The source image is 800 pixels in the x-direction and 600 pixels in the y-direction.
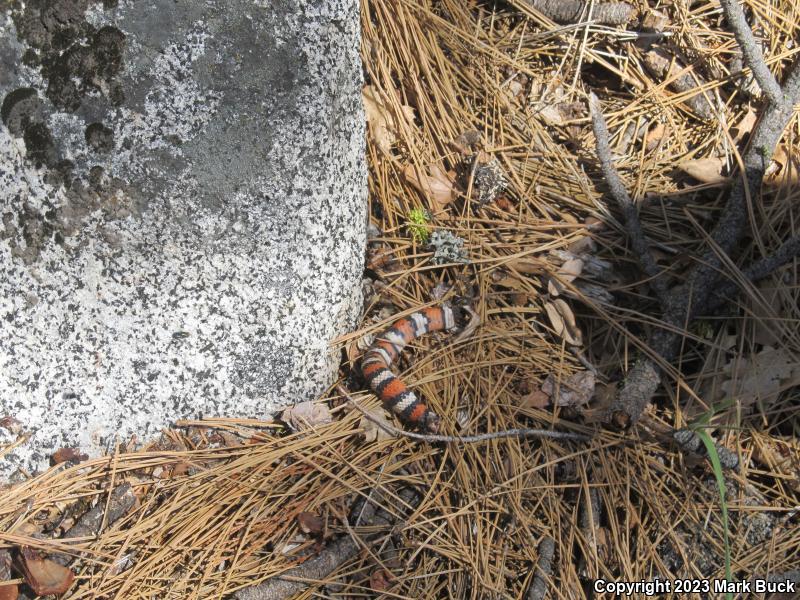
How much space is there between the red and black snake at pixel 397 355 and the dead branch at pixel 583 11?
1461 mm

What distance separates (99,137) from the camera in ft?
6.06

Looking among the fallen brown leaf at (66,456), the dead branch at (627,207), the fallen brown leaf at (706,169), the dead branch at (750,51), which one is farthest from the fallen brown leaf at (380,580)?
the dead branch at (750,51)

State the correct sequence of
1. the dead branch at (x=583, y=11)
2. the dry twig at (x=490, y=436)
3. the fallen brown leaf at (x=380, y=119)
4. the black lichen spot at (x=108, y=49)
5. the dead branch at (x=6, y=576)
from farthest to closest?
1. the dead branch at (x=583, y=11)
2. the fallen brown leaf at (x=380, y=119)
3. the dry twig at (x=490, y=436)
4. the dead branch at (x=6, y=576)
5. the black lichen spot at (x=108, y=49)

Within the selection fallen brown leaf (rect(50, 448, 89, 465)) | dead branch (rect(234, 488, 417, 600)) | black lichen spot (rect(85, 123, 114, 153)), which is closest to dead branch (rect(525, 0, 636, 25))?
black lichen spot (rect(85, 123, 114, 153))

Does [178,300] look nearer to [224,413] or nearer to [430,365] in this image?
[224,413]

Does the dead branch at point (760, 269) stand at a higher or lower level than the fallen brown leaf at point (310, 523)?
lower

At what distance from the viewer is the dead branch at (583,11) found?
2967mm

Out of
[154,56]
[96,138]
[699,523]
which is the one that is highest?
[154,56]

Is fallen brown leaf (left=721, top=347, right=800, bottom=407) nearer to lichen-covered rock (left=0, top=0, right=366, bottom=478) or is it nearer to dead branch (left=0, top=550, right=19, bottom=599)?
lichen-covered rock (left=0, top=0, right=366, bottom=478)

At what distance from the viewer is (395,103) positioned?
2.83m

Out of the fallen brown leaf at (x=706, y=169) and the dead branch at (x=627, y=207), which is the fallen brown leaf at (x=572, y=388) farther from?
the fallen brown leaf at (x=706, y=169)

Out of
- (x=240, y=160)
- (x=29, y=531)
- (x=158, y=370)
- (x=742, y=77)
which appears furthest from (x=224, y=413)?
(x=742, y=77)

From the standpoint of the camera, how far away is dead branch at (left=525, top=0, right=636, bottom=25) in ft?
9.73

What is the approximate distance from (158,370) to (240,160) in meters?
0.71
